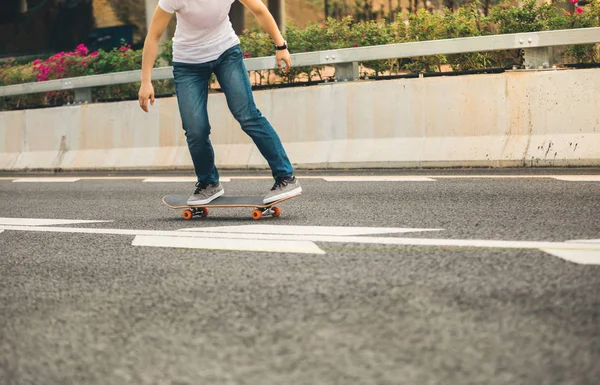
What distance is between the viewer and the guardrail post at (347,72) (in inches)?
482

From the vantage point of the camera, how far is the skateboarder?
7258 millimetres

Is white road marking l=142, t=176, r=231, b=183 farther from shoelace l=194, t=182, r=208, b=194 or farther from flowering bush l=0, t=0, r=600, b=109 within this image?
shoelace l=194, t=182, r=208, b=194

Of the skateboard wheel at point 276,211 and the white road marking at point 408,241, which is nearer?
the white road marking at point 408,241

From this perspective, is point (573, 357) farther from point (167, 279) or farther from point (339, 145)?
point (339, 145)

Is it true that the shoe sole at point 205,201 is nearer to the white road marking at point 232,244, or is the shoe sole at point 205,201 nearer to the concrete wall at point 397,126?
the white road marking at point 232,244

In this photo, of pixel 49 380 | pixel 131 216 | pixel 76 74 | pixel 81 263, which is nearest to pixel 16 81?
pixel 76 74

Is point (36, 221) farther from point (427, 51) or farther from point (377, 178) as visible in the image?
point (427, 51)

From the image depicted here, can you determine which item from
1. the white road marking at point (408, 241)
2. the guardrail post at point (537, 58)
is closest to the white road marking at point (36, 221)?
the white road marking at point (408, 241)

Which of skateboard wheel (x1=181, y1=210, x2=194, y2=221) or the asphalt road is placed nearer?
the asphalt road

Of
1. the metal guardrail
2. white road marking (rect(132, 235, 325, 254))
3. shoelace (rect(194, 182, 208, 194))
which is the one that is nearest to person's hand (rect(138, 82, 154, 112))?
shoelace (rect(194, 182, 208, 194))

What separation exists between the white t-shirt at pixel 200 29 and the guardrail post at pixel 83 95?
7.71 metres

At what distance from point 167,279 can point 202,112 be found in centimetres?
279

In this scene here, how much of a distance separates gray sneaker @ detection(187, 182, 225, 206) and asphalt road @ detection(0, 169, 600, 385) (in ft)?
0.49

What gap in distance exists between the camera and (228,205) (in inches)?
297
